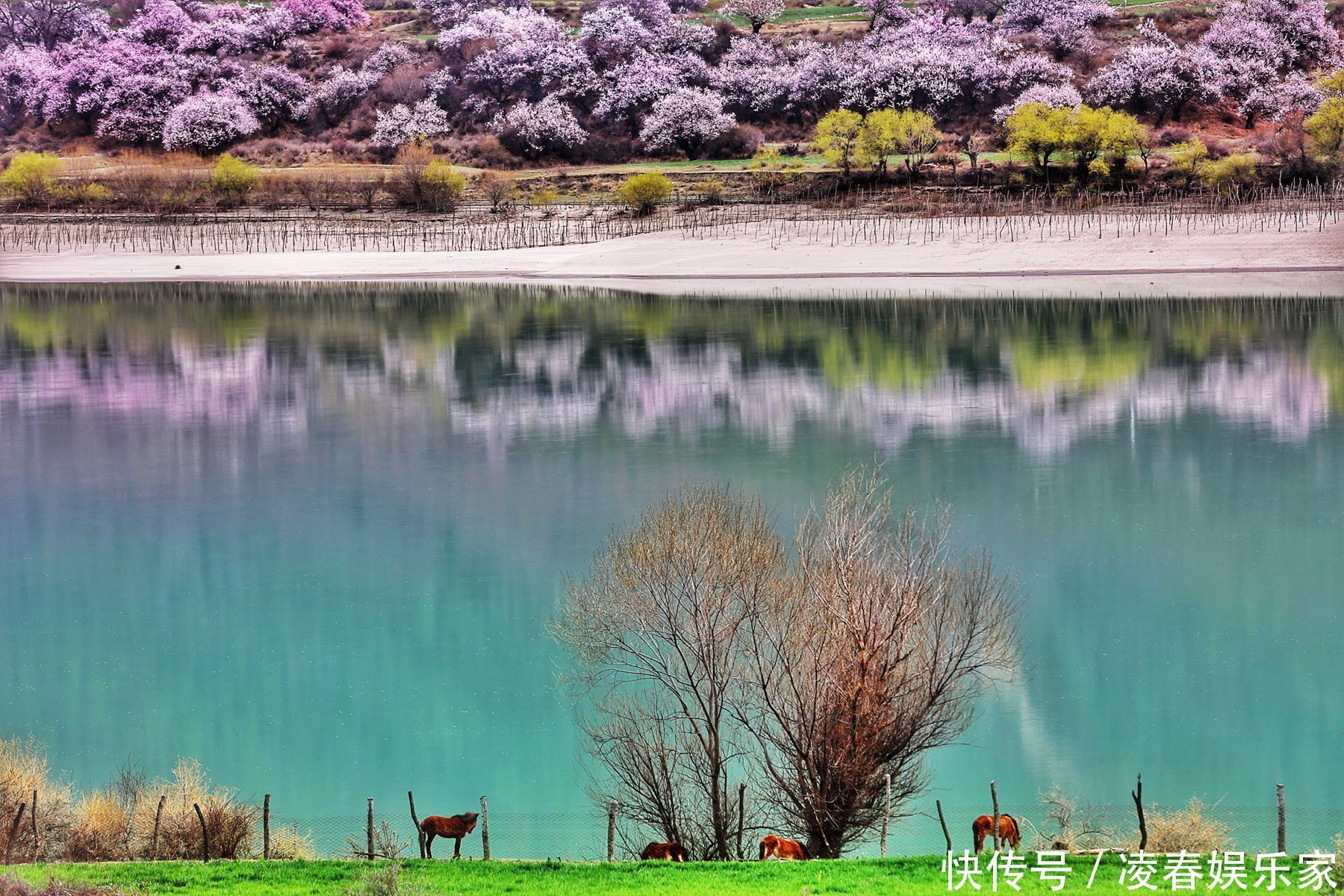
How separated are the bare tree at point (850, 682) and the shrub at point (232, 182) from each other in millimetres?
74994

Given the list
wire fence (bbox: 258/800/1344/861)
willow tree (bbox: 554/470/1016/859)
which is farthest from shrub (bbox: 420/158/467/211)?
wire fence (bbox: 258/800/1344/861)

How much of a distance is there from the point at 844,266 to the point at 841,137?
18858 millimetres

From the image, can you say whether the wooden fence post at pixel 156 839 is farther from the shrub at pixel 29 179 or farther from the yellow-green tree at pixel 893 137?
the shrub at pixel 29 179

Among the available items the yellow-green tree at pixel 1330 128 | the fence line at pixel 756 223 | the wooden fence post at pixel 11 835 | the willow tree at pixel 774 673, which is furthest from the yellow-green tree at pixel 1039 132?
the wooden fence post at pixel 11 835

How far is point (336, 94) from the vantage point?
10725 cm

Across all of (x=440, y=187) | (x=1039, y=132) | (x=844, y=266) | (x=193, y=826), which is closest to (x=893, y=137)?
(x=1039, y=132)

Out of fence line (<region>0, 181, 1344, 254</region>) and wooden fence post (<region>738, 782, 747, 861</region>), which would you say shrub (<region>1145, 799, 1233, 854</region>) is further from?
fence line (<region>0, 181, 1344, 254</region>)

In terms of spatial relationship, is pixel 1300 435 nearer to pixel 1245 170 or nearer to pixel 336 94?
pixel 1245 170

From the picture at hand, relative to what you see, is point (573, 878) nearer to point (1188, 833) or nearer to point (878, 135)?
point (1188, 833)

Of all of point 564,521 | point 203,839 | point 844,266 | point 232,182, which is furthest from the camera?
point 232,182

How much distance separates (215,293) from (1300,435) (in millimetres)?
51854

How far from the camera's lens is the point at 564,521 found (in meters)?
28.5

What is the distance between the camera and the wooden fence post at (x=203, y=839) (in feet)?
48.9

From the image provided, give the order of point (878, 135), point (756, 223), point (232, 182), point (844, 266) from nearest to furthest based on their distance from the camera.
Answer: point (844, 266) < point (756, 223) < point (878, 135) < point (232, 182)
